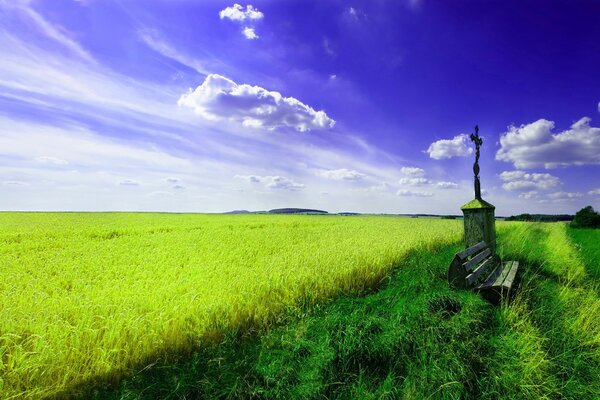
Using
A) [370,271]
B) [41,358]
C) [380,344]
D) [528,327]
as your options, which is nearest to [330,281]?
[370,271]

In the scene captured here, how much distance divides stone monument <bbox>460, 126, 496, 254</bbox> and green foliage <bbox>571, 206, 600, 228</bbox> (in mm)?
33694

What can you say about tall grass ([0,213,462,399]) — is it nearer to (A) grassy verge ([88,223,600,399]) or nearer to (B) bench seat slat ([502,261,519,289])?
(A) grassy verge ([88,223,600,399])

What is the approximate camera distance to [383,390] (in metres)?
3.51

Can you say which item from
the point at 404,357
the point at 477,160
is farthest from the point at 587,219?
the point at 404,357

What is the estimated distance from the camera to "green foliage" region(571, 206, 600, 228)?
33.6 m

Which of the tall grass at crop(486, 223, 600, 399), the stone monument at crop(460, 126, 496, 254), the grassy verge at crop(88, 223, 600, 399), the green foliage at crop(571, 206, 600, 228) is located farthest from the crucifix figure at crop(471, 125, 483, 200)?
the green foliage at crop(571, 206, 600, 228)

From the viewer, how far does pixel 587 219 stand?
34.0 meters

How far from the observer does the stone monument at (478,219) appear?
30.7 ft

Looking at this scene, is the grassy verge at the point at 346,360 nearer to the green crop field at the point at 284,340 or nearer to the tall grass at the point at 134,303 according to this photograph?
the green crop field at the point at 284,340

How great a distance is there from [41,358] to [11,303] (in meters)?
2.23

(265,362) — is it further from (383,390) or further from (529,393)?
(529,393)

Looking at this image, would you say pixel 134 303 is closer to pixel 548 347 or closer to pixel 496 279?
pixel 548 347

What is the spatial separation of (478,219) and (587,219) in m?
34.9

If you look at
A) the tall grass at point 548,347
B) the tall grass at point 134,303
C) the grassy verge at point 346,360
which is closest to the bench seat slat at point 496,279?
the tall grass at point 548,347
